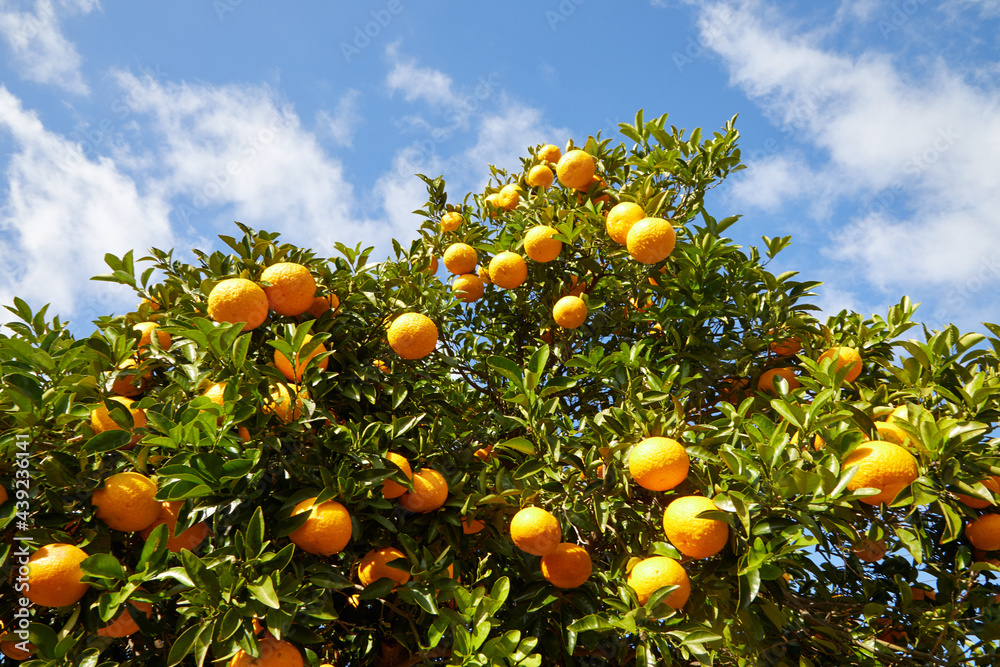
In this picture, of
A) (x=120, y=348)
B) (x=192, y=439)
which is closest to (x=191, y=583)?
(x=192, y=439)

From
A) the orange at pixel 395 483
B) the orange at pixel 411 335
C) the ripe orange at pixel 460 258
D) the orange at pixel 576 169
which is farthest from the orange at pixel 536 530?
the orange at pixel 576 169

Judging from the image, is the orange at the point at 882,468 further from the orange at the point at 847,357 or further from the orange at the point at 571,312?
the orange at the point at 571,312

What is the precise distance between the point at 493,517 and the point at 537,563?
0.29 metres

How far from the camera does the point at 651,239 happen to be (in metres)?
2.75

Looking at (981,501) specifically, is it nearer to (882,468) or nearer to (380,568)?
(882,468)

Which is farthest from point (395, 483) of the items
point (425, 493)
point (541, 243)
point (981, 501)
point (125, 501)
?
point (981, 501)

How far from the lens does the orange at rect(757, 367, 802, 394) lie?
9.61 feet

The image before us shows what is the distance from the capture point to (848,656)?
8.37ft

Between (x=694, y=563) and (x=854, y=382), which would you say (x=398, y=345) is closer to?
(x=694, y=563)

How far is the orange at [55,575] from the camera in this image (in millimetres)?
1726

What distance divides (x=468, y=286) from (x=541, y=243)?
71cm

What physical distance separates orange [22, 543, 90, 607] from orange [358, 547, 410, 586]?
943 millimetres

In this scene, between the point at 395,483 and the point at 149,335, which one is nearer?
the point at 395,483

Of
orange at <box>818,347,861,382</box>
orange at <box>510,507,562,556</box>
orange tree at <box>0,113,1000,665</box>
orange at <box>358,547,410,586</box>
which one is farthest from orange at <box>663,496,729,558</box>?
orange at <box>818,347,861,382</box>
